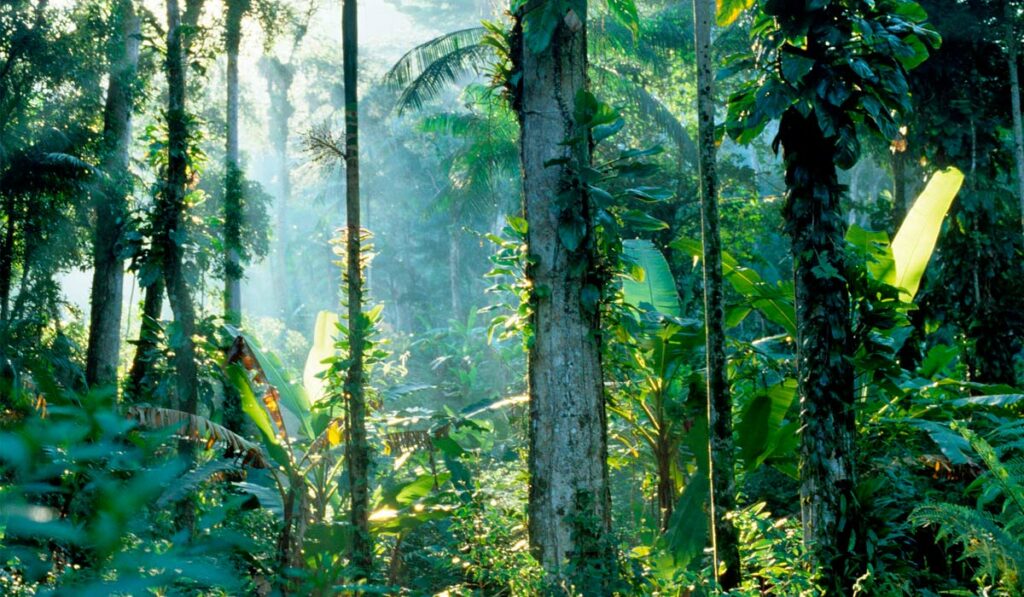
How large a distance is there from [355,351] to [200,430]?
1.81m

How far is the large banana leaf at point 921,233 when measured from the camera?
7.49m

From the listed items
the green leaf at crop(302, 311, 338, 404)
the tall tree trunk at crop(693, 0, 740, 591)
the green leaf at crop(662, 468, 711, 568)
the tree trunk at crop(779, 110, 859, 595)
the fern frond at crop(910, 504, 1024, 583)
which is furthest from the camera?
the green leaf at crop(302, 311, 338, 404)

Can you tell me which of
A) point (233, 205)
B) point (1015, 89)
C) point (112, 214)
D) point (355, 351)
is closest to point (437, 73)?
point (233, 205)

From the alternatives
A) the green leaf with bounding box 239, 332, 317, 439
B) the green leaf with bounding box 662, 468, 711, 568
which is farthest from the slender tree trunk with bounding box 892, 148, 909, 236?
the green leaf with bounding box 239, 332, 317, 439

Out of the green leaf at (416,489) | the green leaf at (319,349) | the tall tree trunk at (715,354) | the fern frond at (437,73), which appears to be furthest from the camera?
the fern frond at (437,73)

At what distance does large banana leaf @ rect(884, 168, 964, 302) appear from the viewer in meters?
7.49

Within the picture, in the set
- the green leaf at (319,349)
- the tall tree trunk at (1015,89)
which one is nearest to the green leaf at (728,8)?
the green leaf at (319,349)

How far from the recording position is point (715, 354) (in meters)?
5.37

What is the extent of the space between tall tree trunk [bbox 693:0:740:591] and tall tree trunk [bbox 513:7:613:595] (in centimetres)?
108

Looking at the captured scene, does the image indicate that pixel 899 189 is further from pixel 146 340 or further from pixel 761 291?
pixel 146 340

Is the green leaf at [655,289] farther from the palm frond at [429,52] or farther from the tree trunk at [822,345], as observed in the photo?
the palm frond at [429,52]

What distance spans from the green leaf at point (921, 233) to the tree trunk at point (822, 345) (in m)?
2.36

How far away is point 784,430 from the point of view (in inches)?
291

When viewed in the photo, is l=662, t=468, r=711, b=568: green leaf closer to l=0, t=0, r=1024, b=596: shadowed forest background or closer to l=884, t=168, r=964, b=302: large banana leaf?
l=0, t=0, r=1024, b=596: shadowed forest background
